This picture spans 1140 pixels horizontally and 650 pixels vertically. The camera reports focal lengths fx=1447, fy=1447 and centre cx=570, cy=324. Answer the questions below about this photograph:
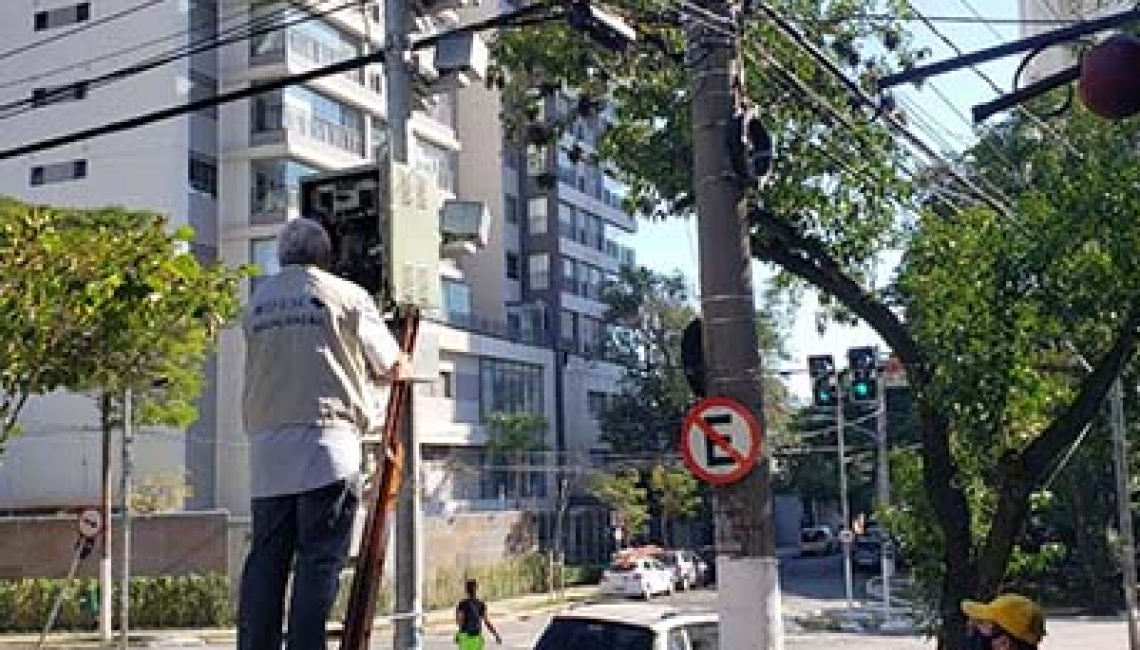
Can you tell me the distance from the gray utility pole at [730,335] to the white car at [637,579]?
37.2m

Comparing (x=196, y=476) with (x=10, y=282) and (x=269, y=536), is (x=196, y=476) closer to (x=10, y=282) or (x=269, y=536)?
(x=10, y=282)

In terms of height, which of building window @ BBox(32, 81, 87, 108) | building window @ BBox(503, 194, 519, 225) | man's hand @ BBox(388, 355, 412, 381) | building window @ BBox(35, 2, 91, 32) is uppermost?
building window @ BBox(35, 2, 91, 32)

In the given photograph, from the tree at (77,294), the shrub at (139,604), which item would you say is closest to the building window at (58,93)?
the tree at (77,294)

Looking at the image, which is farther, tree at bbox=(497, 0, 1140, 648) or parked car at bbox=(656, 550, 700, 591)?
parked car at bbox=(656, 550, 700, 591)

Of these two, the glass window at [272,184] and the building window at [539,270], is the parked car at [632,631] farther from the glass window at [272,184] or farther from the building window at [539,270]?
the building window at [539,270]

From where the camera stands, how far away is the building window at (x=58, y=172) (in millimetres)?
42062

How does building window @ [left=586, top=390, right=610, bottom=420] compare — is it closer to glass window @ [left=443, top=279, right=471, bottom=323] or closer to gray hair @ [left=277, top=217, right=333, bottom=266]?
glass window @ [left=443, top=279, right=471, bottom=323]

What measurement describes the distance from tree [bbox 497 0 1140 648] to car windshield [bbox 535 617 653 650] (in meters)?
3.19

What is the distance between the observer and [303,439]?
4.51m

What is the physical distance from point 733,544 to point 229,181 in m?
36.9

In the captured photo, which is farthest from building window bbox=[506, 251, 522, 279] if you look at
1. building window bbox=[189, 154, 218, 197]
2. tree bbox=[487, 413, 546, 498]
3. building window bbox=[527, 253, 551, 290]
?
building window bbox=[189, 154, 218, 197]

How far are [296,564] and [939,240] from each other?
33.6ft

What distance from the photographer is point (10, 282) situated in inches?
524

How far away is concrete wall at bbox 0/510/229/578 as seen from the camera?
3700 cm
